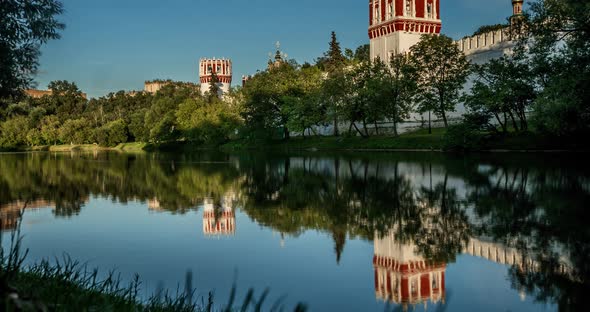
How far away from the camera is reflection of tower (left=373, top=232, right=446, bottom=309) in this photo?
23.8 feet

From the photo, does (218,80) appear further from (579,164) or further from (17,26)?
(17,26)

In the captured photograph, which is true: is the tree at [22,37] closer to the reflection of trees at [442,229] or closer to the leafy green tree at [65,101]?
the reflection of trees at [442,229]

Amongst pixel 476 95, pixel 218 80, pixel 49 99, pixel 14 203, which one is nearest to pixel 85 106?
pixel 49 99

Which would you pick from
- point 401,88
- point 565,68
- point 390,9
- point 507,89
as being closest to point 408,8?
point 390,9

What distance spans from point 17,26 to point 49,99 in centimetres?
12569

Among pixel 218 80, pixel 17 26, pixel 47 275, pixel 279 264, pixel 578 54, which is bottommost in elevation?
pixel 279 264

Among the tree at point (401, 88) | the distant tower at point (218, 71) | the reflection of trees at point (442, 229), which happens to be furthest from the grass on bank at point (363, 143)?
the distant tower at point (218, 71)

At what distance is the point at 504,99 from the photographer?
38844 mm

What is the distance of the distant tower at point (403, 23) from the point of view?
201 ft

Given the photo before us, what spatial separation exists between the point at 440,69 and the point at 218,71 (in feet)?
233

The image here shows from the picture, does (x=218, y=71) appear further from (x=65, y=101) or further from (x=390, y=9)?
(x=390, y=9)

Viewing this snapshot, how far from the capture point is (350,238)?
11117 millimetres

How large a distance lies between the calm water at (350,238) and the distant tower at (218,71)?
95485mm

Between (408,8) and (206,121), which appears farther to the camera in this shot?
(206,121)
